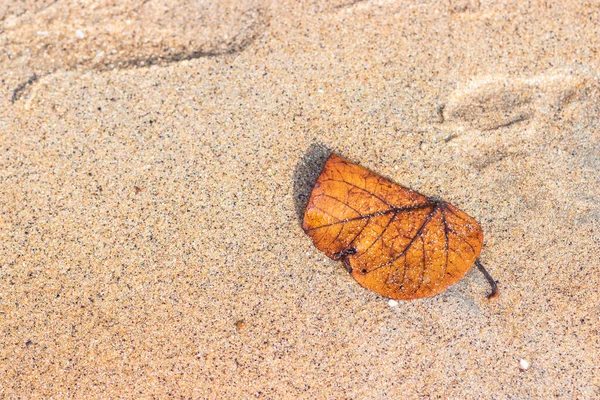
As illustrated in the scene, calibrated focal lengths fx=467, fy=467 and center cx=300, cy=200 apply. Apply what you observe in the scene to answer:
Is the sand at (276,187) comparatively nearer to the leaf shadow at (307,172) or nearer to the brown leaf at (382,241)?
the leaf shadow at (307,172)

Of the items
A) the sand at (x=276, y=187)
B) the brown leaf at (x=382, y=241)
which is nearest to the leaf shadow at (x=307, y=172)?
→ the sand at (x=276, y=187)

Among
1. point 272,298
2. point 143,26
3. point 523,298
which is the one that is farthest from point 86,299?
point 523,298

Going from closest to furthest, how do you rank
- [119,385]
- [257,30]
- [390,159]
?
[119,385] → [390,159] → [257,30]

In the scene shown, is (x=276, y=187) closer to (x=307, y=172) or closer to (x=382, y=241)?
(x=307, y=172)

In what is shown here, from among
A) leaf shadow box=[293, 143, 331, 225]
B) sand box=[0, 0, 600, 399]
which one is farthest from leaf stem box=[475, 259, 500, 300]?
leaf shadow box=[293, 143, 331, 225]

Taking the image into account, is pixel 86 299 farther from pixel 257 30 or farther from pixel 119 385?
pixel 257 30

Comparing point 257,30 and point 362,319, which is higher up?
point 257,30
